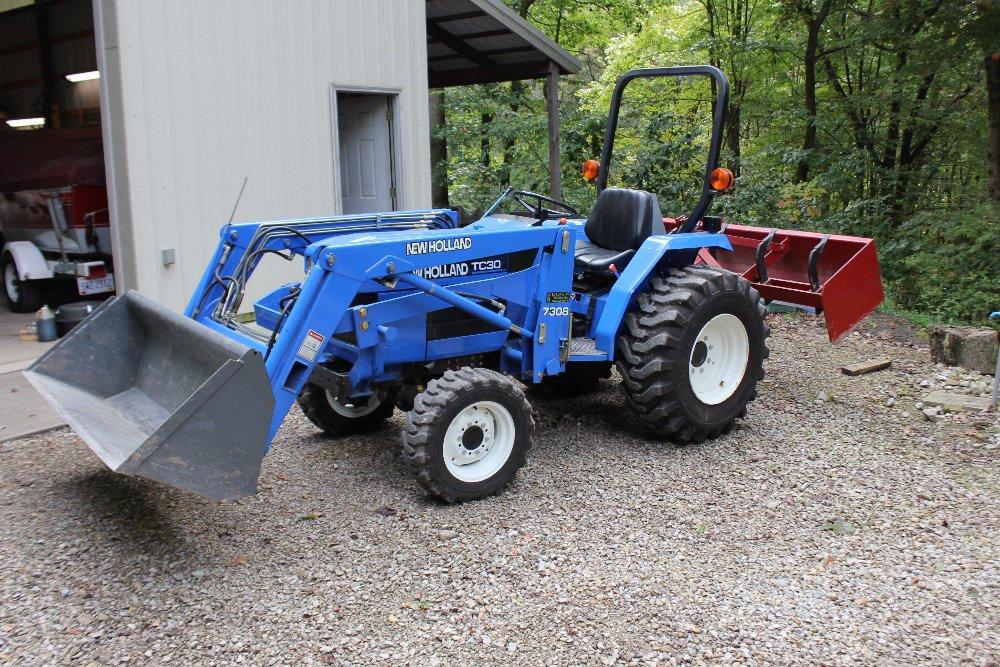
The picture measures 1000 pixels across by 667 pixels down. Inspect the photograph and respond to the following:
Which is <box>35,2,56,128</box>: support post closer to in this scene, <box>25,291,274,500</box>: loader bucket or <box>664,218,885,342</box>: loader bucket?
<box>25,291,274,500</box>: loader bucket

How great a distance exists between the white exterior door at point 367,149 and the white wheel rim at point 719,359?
5133 millimetres

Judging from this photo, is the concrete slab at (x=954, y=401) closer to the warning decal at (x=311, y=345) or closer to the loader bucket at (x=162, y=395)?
the warning decal at (x=311, y=345)

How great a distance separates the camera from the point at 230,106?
7.88m

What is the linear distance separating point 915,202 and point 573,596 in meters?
10.8

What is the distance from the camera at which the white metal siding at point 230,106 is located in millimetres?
7180

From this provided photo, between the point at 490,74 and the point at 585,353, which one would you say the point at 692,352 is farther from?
the point at 490,74

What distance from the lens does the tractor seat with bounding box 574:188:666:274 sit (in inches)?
209

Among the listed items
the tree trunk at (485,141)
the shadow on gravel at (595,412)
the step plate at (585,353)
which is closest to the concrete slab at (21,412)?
the shadow on gravel at (595,412)

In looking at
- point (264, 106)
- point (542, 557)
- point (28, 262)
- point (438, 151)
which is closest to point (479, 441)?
point (542, 557)

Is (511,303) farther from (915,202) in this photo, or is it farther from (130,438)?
(915,202)

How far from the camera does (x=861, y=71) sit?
43.7 feet

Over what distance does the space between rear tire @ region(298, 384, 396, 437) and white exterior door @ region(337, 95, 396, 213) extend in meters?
4.57

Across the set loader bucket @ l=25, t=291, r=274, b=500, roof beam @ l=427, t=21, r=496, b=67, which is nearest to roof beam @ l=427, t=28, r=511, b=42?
roof beam @ l=427, t=21, r=496, b=67

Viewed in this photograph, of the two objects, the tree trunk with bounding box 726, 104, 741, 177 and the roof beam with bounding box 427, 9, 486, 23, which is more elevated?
the roof beam with bounding box 427, 9, 486, 23
